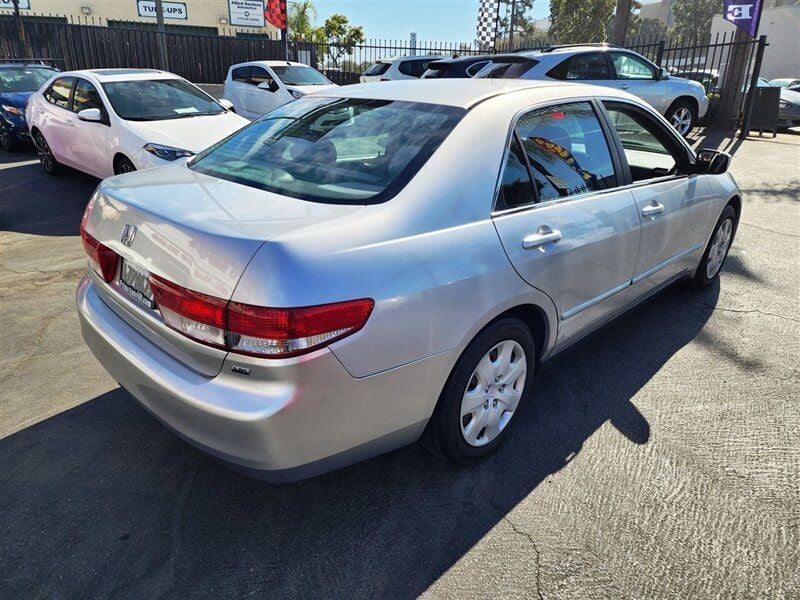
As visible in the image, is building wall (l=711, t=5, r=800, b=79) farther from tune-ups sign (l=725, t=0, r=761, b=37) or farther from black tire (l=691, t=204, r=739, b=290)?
black tire (l=691, t=204, r=739, b=290)

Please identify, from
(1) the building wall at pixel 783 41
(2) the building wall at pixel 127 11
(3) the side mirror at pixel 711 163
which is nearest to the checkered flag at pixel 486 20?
(2) the building wall at pixel 127 11

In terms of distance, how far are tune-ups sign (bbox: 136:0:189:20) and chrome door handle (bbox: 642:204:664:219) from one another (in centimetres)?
3176

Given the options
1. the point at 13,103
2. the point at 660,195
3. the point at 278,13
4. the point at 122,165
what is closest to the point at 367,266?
the point at 660,195

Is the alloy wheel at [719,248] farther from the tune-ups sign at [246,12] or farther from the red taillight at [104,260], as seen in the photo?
the tune-ups sign at [246,12]

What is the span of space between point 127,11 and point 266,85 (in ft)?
72.3

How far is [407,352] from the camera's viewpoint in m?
2.17

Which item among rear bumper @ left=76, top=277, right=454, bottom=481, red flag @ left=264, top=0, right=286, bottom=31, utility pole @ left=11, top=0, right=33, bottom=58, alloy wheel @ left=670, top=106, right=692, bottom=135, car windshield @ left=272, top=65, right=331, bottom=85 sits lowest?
rear bumper @ left=76, top=277, right=454, bottom=481

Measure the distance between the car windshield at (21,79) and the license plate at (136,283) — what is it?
11.1m

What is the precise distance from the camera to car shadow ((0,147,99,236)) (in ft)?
21.5

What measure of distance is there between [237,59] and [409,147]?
799 inches

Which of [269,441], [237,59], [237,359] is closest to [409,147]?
[237,359]

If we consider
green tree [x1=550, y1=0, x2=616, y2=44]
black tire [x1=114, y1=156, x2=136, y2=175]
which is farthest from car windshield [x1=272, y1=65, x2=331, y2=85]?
green tree [x1=550, y1=0, x2=616, y2=44]

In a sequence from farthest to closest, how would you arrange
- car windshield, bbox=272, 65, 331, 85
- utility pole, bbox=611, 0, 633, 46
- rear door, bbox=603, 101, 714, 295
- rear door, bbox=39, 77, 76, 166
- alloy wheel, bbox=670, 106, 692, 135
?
utility pole, bbox=611, 0, 633, 46 < car windshield, bbox=272, 65, 331, 85 < alloy wheel, bbox=670, 106, 692, 135 < rear door, bbox=39, 77, 76, 166 < rear door, bbox=603, 101, 714, 295

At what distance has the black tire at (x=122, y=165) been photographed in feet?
21.9
